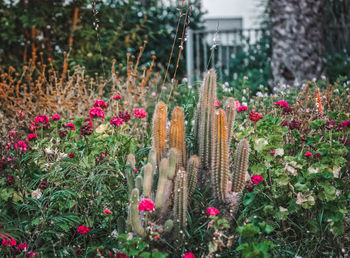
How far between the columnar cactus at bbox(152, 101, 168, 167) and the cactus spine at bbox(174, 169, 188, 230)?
322mm

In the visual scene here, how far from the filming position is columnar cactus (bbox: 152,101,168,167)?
8.34ft

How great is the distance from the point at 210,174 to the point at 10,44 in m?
5.89

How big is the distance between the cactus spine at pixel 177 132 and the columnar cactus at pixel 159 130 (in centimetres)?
5

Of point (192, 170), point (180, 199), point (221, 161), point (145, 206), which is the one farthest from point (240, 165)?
point (145, 206)

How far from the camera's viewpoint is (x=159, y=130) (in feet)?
8.34

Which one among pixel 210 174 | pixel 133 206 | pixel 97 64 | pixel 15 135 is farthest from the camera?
pixel 97 64

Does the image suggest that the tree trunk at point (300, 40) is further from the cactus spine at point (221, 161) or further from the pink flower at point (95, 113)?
the cactus spine at point (221, 161)

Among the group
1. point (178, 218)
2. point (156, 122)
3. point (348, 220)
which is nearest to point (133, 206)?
point (178, 218)

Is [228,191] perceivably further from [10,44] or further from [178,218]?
[10,44]

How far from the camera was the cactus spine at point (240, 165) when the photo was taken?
2.41 meters

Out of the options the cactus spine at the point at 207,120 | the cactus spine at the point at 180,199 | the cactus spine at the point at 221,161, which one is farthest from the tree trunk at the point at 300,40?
the cactus spine at the point at 180,199

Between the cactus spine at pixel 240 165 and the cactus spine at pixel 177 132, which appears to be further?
the cactus spine at pixel 177 132

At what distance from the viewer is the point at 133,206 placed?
2170mm

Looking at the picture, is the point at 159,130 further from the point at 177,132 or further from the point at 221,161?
the point at 221,161
